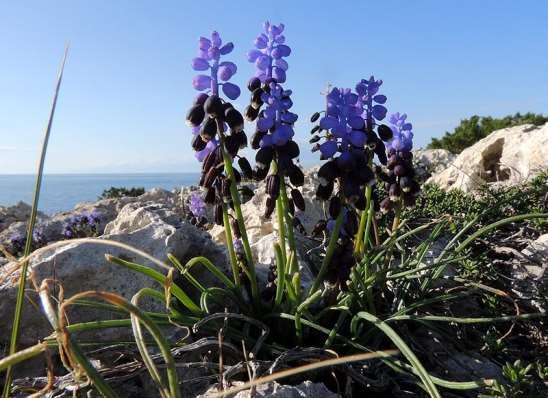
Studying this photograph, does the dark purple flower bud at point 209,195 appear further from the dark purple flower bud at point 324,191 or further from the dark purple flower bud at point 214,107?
the dark purple flower bud at point 324,191

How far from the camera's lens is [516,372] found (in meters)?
2.25

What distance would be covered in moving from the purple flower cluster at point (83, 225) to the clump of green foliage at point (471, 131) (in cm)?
857

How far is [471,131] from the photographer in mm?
13086

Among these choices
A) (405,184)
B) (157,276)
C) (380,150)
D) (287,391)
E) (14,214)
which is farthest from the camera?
(14,214)

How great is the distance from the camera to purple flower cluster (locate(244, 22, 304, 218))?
242 cm

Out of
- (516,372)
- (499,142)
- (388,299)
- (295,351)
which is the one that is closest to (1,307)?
(295,351)

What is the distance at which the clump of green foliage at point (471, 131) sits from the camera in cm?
1288

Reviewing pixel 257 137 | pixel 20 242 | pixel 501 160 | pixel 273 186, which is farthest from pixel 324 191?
pixel 20 242

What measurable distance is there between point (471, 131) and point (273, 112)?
466 inches

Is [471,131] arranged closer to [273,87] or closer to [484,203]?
[484,203]

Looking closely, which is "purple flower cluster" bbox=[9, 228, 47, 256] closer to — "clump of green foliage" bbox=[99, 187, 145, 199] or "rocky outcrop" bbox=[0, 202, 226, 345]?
"rocky outcrop" bbox=[0, 202, 226, 345]

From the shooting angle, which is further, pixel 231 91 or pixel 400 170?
pixel 400 170

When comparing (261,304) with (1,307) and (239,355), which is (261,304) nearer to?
(239,355)

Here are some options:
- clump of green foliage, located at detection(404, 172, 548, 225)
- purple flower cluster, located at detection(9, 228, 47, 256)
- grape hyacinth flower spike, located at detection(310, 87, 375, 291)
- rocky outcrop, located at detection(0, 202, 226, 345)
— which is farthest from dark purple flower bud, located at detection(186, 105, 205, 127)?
purple flower cluster, located at detection(9, 228, 47, 256)
